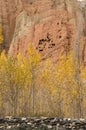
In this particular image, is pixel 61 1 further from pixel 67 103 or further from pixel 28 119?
pixel 28 119

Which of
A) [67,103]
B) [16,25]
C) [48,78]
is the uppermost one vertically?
[16,25]

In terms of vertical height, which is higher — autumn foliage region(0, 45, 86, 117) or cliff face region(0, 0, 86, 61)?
cliff face region(0, 0, 86, 61)

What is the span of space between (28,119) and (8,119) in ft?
3.44

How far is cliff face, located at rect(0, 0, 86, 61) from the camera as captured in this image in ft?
214

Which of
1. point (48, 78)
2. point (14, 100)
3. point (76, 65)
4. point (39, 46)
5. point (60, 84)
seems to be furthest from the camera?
point (39, 46)

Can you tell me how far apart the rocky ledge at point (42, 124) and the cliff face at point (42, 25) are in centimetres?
4894

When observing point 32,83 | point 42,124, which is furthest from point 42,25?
point 42,124

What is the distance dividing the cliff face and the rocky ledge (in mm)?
48944

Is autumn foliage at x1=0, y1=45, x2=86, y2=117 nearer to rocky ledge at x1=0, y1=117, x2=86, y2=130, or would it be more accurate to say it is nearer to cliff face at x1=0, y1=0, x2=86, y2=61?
rocky ledge at x1=0, y1=117, x2=86, y2=130

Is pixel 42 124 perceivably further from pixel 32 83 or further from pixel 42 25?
pixel 42 25

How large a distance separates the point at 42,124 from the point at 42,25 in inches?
2185

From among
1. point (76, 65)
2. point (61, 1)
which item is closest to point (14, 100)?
point (76, 65)

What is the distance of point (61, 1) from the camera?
238 ft

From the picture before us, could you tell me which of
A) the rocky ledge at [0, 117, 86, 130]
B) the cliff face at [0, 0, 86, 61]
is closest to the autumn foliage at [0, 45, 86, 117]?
the rocky ledge at [0, 117, 86, 130]
